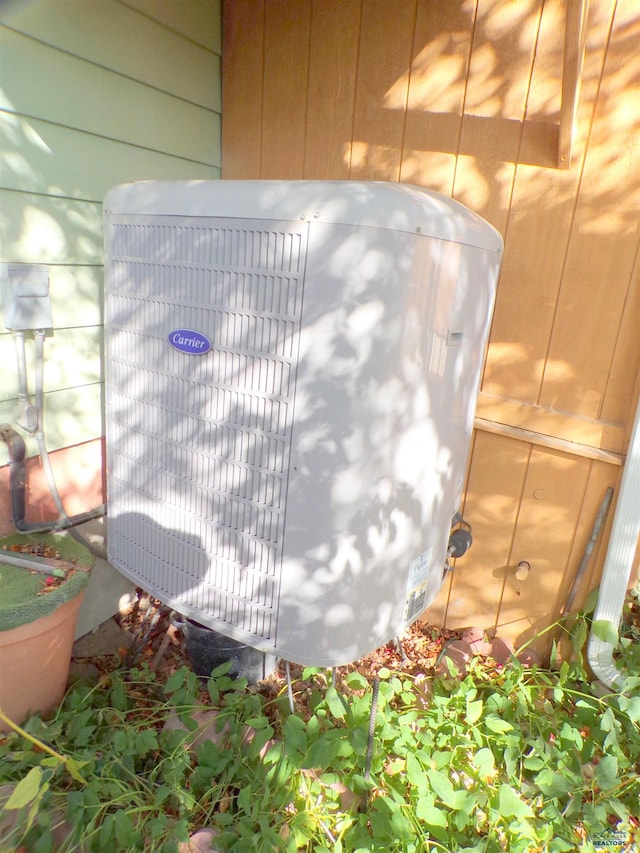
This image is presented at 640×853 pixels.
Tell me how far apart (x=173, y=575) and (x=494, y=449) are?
106cm

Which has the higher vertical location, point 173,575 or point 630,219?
point 630,219

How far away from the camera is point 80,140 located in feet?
5.60

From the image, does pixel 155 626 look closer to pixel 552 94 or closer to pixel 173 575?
pixel 173 575

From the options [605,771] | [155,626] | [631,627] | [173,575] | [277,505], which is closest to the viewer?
[277,505]

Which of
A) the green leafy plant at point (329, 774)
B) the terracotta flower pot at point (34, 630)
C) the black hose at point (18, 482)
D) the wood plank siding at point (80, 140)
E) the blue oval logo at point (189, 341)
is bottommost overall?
the green leafy plant at point (329, 774)

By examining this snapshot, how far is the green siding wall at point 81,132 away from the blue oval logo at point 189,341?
0.56 meters

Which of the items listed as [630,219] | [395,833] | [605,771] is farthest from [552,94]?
[395,833]

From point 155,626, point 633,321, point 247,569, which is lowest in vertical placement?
point 155,626

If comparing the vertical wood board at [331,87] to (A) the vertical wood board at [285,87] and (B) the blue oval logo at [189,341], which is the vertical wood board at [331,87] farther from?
(B) the blue oval logo at [189,341]

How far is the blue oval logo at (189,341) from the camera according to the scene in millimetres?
1323

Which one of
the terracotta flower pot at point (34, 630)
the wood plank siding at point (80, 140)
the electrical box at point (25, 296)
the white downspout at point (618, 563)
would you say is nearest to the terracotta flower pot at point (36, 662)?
the terracotta flower pot at point (34, 630)

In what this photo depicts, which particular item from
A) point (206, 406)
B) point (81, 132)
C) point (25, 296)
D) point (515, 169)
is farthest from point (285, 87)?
point (206, 406)

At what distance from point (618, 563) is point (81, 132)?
1.97 m

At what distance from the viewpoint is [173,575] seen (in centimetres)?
154
